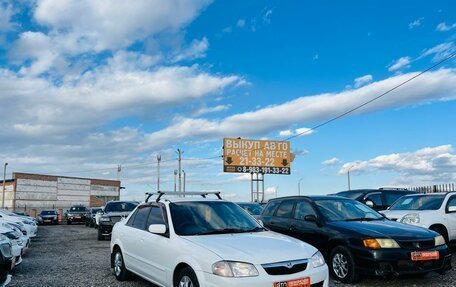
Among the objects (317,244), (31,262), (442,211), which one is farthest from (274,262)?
(31,262)

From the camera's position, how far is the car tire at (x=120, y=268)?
26.3 ft

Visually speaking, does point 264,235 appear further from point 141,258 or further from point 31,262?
point 31,262

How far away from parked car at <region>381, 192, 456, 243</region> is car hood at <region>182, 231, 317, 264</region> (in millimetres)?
5705

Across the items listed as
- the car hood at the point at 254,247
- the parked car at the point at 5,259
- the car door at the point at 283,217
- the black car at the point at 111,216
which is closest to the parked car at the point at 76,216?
the black car at the point at 111,216

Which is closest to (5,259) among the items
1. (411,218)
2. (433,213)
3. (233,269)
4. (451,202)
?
(233,269)

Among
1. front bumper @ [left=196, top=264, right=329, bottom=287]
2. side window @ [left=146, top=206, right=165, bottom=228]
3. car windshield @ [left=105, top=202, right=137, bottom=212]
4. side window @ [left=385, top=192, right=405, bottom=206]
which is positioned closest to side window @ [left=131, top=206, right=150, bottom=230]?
side window @ [left=146, top=206, right=165, bottom=228]

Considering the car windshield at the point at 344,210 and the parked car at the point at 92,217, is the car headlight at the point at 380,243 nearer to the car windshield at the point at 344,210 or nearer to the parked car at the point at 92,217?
the car windshield at the point at 344,210

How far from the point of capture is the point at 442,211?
34.7ft

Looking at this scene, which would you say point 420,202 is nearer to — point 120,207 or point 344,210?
point 344,210

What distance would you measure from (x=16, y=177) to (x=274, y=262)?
177 feet

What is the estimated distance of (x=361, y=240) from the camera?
7312 millimetres

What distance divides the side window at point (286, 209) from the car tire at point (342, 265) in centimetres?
172

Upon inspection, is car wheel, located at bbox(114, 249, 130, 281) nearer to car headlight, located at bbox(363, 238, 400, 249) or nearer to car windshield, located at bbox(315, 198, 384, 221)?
car windshield, located at bbox(315, 198, 384, 221)

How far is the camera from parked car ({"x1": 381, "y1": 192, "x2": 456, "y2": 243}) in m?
10.4
